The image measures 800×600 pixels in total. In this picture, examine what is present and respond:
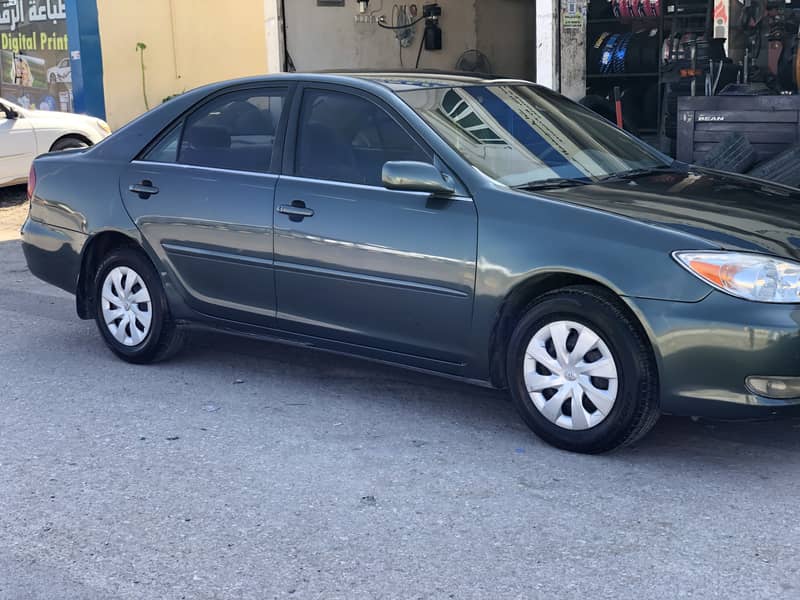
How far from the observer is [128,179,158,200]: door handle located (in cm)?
606

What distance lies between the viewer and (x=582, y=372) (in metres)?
4.62

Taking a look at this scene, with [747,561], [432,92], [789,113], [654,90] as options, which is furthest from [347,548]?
[654,90]

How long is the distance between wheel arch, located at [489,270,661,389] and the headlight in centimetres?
34

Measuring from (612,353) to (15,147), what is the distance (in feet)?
34.4

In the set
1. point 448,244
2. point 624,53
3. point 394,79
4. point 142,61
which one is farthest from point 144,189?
point 142,61

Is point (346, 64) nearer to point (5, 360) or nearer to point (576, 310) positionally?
point (5, 360)

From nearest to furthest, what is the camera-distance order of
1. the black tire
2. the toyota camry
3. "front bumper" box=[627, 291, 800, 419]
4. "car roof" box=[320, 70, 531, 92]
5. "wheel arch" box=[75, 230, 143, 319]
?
"front bumper" box=[627, 291, 800, 419]
the toyota camry
"car roof" box=[320, 70, 531, 92]
"wheel arch" box=[75, 230, 143, 319]
the black tire

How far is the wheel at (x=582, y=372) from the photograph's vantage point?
4480 mm

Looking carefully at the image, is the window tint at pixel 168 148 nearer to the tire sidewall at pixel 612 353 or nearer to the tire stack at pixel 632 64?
the tire sidewall at pixel 612 353

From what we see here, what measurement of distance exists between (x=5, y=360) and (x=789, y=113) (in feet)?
20.3

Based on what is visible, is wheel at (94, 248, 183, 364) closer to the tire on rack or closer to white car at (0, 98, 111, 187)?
the tire on rack

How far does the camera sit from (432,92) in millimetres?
5449

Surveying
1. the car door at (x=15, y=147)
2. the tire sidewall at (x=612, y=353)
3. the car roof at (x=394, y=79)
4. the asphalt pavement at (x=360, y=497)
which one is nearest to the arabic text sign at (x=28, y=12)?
the car door at (x=15, y=147)

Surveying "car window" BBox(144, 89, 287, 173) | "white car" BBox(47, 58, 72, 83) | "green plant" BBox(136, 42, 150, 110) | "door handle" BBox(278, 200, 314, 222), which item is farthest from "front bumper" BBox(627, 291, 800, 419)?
"white car" BBox(47, 58, 72, 83)
